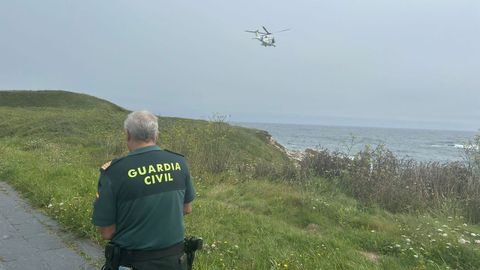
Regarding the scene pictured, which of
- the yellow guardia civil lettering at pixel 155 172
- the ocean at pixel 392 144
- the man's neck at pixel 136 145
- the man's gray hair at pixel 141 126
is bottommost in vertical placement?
the ocean at pixel 392 144

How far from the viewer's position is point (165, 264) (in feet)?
10.5

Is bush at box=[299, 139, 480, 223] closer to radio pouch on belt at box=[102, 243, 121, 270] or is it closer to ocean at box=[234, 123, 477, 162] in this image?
ocean at box=[234, 123, 477, 162]

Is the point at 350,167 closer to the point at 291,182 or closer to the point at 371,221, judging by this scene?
the point at 291,182

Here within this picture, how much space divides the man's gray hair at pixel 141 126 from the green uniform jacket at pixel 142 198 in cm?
9

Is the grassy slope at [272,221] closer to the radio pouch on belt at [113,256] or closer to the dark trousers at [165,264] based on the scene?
the dark trousers at [165,264]

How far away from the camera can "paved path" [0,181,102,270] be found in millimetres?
5043

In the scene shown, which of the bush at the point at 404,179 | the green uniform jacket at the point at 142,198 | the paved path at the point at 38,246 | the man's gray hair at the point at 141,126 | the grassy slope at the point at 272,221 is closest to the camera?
the green uniform jacket at the point at 142,198

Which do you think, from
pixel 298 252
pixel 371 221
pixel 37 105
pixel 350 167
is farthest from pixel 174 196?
pixel 37 105

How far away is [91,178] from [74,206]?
2.50 m

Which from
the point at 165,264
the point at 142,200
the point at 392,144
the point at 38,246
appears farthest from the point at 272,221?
the point at 392,144

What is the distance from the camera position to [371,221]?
25.7 ft

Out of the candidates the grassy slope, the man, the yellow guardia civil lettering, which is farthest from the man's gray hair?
the grassy slope

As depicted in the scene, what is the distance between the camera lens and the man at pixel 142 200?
296 cm

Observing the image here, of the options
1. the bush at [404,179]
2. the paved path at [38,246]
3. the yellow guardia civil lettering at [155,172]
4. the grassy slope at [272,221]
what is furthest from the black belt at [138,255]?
the bush at [404,179]
